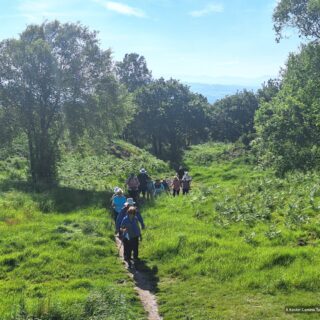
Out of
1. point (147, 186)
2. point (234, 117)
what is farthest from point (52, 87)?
point (234, 117)

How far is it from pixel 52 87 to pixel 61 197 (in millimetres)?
9488

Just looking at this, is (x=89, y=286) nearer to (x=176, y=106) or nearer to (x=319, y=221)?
(x=319, y=221)

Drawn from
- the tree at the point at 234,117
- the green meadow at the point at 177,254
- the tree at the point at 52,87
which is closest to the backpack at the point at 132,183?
the green meadow at the point at 177,254

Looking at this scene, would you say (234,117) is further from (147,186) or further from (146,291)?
(146,291)

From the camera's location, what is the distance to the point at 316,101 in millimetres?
29141

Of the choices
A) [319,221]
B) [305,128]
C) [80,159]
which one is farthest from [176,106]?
[319,221]

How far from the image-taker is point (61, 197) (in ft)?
78.6

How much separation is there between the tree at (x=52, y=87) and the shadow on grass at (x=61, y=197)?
328 centimetres

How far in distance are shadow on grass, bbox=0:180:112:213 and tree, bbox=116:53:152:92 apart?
7779cm

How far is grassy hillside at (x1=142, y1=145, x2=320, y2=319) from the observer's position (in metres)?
10.5

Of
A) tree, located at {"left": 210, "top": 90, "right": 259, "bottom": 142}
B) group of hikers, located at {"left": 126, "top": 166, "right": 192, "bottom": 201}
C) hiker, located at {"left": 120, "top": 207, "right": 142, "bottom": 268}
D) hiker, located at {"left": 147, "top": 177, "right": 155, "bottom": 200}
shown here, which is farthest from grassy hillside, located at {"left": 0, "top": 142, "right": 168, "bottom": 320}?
tree, located at {"left": 210, "top": 90, "right": 259, "bottom": 142}

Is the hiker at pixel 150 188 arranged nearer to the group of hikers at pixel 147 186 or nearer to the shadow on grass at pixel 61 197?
the group of hikers at pixel 147 186

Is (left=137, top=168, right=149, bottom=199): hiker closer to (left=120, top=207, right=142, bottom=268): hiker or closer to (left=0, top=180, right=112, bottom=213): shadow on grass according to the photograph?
(left=0, top=180, right=112, bottom=213): shadow on grass

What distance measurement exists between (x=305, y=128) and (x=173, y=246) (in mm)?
21009
